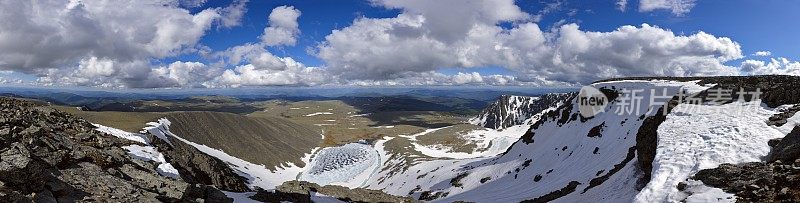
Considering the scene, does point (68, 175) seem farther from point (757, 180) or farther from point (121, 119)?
point (121, 119)

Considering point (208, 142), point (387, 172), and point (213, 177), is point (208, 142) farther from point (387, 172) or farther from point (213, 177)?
point (213, 177)

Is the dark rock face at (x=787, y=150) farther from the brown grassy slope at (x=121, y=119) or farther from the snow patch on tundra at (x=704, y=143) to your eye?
the brown grassy slope at (x=121, y=119)

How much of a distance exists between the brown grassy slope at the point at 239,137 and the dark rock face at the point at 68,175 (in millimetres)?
101675

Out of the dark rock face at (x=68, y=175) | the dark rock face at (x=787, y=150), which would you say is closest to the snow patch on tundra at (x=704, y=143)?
the dark rock face at (x=787, y=150)

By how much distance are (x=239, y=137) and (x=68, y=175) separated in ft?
444

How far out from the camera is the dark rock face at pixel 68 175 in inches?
664

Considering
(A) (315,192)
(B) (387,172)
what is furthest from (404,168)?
(A) (315,192)

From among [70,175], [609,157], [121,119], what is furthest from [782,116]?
[121,119]

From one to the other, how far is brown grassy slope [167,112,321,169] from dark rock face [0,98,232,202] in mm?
101675

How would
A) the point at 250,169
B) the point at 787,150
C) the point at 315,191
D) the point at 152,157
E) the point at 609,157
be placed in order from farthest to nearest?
the point at 250,169
the point at 609,157
the point at 315,191
the point at 152,157
the point at 787,150

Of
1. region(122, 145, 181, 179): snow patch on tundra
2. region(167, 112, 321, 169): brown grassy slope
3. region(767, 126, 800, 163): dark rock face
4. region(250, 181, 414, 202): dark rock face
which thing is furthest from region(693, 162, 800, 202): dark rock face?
region(167, 112, 321, 169): brown grassy slope

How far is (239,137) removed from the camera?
149500 mm

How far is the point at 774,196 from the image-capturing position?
1723cm

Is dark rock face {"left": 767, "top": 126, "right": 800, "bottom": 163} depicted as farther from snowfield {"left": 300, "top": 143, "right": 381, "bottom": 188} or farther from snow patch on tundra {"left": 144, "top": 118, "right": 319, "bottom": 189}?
snowfield {"left": 300, "top": 143, "right": 381, "bottom": 188}
